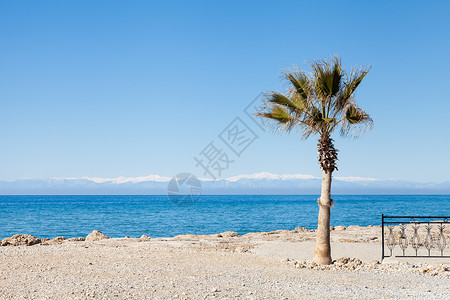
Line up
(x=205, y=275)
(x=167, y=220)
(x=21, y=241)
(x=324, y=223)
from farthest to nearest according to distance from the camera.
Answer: (x=167, y=220), (x=21, y=241), (x=324, y=223), (x=205, y=275)

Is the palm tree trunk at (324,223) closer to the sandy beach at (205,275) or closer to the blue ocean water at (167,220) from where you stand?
the sandy beach at (205,275)

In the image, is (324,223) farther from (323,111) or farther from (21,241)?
(21,241)

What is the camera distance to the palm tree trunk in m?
12.0

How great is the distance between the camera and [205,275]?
10414 millimetres

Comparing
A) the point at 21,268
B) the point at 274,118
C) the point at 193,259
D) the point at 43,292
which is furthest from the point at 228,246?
the point at 43,292

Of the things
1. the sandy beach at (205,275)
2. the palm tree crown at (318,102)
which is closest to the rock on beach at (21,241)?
the sandy beach at (205,275)

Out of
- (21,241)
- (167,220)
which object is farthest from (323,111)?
(167,220)

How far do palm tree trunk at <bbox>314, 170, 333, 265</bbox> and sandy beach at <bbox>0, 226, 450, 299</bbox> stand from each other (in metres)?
0.35

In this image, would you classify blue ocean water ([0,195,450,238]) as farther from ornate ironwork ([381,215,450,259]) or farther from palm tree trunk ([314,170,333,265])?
palm tree trunk ([314,170,333,265])

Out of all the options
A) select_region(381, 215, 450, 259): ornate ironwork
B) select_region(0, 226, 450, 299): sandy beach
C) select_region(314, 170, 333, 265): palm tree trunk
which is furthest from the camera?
select_region(381, 215, 450, 259): ornate ironwork

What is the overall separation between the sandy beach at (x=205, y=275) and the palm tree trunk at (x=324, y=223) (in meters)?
0.35

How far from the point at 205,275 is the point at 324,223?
3821 mm

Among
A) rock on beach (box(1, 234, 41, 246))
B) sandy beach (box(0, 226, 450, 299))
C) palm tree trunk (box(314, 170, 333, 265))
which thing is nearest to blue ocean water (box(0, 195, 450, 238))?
rock on beach (box(1, 234, 41, 246))

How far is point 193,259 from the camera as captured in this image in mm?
13008
